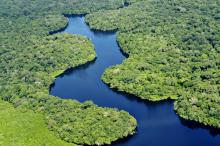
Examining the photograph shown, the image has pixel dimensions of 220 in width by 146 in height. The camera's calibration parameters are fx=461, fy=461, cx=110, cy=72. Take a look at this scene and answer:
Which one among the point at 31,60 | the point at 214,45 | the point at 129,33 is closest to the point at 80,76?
the point at 31,60

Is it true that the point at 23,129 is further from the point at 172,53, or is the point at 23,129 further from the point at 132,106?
the point at 172,53

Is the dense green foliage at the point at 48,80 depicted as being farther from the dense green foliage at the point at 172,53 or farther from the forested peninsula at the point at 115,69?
the dense green foliage at the point at 172,53

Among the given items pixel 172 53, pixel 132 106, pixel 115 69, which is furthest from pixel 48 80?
pixel 172 53

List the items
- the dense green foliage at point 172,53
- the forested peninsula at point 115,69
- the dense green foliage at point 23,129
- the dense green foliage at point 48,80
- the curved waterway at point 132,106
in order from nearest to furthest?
the curved waterway at point 132,106 < the dense green foliage at point 23,129 < the dense green foliage at point 48,80 < the forested peninsula at point 115,69 < the dense green foliage at point 172,53

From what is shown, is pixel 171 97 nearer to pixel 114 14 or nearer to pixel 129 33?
pixel 129 33

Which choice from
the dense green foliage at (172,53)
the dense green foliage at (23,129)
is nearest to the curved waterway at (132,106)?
the dense green foliage at (172,53)

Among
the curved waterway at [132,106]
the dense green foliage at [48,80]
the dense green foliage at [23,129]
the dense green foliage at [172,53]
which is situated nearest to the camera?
the curved waterway at [132,106]

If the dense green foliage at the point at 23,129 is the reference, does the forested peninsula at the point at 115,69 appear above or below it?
above
